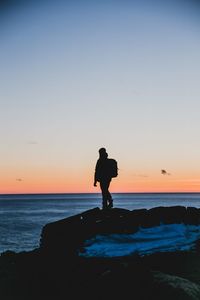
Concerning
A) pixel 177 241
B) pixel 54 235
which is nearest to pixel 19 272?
pixel 54 235

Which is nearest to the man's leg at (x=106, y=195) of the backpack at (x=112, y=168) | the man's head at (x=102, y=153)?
the backpack at (x=112, y=168)

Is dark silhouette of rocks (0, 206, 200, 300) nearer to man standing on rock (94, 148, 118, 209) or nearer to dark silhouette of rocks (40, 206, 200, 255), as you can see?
dark silhouette of rocks (40, 206, 200, 255)

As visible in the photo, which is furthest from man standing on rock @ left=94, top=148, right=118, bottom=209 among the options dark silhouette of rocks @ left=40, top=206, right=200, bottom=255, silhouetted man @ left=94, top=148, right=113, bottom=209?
dark silhouette of rocks @ left=40, top=206, right=200, bottom=255

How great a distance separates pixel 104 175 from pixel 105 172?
0.13 metres

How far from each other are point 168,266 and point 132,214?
2.65 metres

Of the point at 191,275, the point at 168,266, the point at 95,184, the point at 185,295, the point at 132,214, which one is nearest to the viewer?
the point at 185,295

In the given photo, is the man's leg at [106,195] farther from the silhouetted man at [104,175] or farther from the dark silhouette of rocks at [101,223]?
the dark silhouette of rocks at [101,223]

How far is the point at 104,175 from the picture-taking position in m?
16.0

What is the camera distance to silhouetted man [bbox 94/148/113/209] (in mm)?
15898

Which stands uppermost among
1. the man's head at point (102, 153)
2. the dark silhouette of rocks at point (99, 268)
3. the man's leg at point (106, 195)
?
the man's head at point (102, 153)

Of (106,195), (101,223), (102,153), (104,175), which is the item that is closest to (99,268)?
(101,223)

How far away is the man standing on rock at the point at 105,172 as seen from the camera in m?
15.9

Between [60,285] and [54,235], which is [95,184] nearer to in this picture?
[54,235]

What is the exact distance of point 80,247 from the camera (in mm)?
13570
